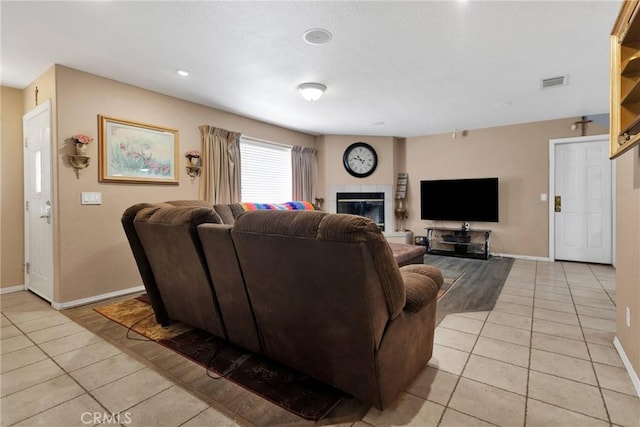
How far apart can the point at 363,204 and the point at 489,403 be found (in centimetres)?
497

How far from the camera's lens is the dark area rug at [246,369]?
1.61 meters

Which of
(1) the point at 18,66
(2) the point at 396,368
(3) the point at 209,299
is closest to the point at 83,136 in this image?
(1) the point at 18,66

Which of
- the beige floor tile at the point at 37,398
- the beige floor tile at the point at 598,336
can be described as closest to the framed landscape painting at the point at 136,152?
the beige floor tile at the point at 37,398

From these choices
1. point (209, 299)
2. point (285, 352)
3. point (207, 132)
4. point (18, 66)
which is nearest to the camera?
point (285, 352)

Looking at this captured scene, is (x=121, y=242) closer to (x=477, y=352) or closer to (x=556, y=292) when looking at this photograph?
(x=477, y=352)

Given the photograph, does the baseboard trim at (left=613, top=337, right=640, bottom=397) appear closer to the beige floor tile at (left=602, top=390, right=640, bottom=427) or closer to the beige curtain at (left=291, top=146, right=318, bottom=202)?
the beige floor tile at (left=602, top=390, right=640, bottom=427)

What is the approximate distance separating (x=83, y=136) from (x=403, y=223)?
5.56m

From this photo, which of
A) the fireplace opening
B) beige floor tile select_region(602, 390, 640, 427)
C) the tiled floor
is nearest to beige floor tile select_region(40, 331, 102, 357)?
the tiled floor

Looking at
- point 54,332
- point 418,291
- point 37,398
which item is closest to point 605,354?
point 418,291

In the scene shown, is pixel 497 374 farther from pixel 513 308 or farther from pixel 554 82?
pixel 554 82

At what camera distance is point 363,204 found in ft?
21.1

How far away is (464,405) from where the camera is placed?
1.59m

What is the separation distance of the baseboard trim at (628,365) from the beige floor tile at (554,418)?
0.48 meters

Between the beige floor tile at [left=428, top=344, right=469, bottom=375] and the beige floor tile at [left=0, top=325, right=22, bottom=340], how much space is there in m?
3.21
